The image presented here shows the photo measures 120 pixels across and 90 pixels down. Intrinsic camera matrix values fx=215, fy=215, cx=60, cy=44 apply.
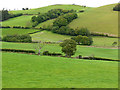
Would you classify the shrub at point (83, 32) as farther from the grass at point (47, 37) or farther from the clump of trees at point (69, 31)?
the grass at point (47, 37)

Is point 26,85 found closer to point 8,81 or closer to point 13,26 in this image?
point 8,81

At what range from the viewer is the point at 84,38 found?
111 meters

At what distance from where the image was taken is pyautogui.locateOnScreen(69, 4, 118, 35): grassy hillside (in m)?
152

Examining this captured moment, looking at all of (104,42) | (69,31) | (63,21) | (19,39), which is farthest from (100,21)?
(19,39)

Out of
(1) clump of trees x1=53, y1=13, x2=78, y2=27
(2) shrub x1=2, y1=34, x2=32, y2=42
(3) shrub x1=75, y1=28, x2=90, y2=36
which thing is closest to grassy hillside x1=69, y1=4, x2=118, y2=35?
(1) clump of trees x1=53, y1=13, x2=78, y2=27

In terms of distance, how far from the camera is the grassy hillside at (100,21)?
152 metres

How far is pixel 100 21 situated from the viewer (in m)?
166

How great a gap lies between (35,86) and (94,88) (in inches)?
261

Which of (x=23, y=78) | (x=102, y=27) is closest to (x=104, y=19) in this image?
(x=102, y=27)

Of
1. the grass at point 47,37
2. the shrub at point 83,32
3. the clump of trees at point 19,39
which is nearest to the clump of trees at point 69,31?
the shrub at point 83,32

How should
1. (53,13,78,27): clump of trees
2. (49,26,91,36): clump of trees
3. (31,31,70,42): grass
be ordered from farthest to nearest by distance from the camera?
Answer: 1. (53,13,78,27): clump of trees
2. (49,26,91,36): clump of trees
3. (31,31,70,42): grass

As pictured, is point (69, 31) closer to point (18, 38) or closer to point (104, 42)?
point (104, 42)

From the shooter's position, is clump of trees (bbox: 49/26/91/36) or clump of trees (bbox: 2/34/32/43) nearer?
clump of trees (bbox: 2/34/32/43)

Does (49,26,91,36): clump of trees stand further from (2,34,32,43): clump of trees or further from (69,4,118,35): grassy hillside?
(2,34,32,43): clump of trees
